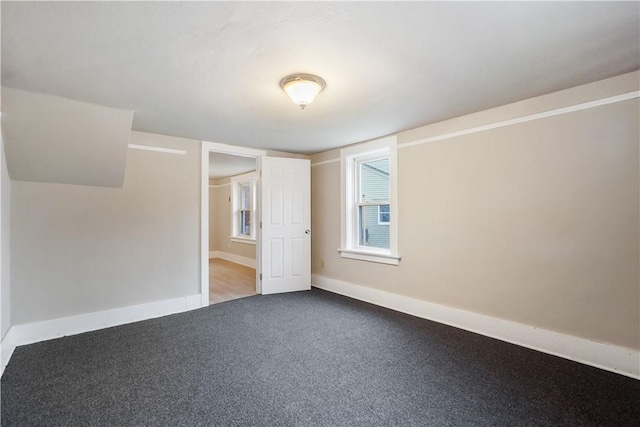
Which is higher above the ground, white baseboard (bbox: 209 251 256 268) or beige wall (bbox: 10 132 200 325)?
beige wall (bbox: 10 132 200 325)

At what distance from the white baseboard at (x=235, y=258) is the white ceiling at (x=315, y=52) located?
14.2 feet

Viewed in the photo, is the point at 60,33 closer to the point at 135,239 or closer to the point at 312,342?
the point at 135,239

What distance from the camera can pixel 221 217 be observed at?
7906mm

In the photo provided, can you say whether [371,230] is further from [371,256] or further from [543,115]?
[543,115]

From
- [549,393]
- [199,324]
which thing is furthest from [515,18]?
[199,324]

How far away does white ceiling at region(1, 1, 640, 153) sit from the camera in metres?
1.50

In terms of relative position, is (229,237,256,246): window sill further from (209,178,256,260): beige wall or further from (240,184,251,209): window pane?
(240,184,251,209): window pane

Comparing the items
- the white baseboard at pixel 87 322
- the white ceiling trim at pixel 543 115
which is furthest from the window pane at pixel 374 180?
the white baseboard at pixel 87 322

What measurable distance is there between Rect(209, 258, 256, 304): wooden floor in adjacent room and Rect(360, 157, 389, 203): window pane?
7.41ft

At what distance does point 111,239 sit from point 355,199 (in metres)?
3.08

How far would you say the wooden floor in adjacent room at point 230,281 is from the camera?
14.2 feet

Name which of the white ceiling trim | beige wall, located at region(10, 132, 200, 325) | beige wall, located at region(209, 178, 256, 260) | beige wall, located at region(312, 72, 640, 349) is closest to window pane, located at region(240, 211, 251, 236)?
beige wall, located at region(209, 178, 256, 260)

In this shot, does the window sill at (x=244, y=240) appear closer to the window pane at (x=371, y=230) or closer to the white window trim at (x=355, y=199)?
the white window trim at (x=355, y=199)

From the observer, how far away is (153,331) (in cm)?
300
